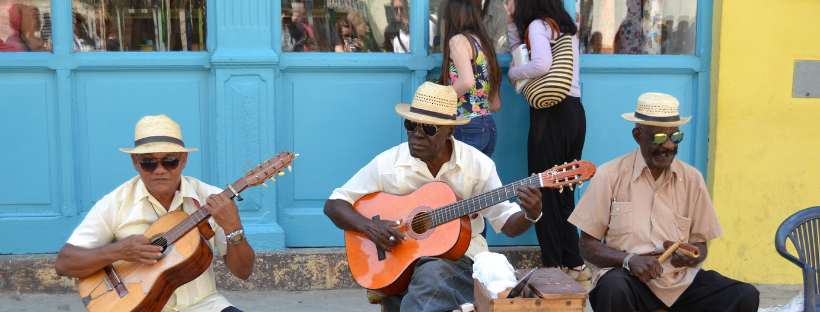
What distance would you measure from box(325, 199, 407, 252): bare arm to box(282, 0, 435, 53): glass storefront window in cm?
166

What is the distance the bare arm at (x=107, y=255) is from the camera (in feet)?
10.1

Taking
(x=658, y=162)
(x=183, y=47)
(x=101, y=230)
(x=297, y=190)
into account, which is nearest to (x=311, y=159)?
(x=297, y=190)

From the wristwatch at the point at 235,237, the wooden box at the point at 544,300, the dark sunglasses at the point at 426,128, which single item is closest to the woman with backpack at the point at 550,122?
the dark sunglasses at the point at 426,128

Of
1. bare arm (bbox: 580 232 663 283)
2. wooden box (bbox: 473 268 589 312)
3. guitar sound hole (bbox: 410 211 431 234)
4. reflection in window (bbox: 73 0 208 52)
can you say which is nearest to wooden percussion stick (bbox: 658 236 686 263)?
bare arm (bbox: 580 232 663 283)

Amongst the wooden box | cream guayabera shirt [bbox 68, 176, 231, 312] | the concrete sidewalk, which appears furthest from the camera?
the concrete sidewalk

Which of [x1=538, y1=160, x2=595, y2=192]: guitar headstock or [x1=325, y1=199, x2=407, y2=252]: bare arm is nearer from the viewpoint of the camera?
[x1=538, y1=160, x2=595, y2=192]: guitar headstock

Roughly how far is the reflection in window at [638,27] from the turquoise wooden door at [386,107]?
116 millimetres

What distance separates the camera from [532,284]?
115 inches

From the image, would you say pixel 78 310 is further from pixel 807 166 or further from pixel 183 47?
pixel 807 166

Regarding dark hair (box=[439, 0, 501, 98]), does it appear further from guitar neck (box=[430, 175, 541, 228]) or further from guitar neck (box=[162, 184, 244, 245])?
guitar neck (box=[162, 184, 244, 245])

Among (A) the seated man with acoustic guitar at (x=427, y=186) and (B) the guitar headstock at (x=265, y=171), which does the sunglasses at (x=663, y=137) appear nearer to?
(A) the seated man with acoustic guitar at (x=427, y=186)

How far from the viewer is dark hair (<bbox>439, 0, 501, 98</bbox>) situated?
4.65 metres

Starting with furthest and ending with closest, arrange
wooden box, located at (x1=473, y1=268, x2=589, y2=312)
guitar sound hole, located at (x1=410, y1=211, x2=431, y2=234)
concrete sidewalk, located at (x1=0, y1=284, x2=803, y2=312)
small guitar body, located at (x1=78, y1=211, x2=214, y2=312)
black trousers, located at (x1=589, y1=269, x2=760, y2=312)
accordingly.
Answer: concrete sidewalk, located at (x1=0, y1=284, x2=803, y2=312) < guitar sound hole, located at (x1=410, y1=211, x2=431, y2=234) < black trousers, located at (x1=589, y1=269, x2=760, y2=312) < small guitar body, located at (x1=78, y1=211, x2=214, y2=312) < wooden box, located at (x1=473, y1=268, x2=589, y2=312)

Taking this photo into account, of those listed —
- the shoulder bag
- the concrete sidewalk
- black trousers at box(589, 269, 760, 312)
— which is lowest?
the concrete sidewalk
